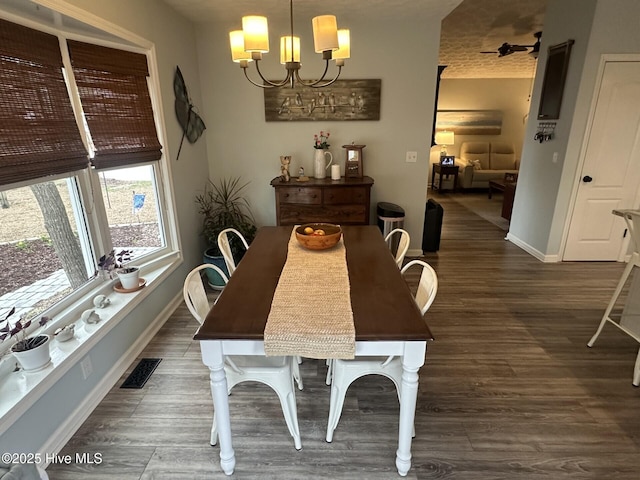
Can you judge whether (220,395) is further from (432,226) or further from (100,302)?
(432,226)

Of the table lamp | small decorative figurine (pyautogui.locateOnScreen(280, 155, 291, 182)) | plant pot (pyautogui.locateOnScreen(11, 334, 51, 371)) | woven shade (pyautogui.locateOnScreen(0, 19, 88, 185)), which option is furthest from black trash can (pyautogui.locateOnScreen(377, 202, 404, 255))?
the table lamp

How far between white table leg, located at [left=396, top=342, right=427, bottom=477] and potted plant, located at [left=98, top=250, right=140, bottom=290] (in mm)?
1909

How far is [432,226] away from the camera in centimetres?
432

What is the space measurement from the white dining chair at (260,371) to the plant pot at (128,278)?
3.14 feet

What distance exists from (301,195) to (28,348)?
8.22 feet

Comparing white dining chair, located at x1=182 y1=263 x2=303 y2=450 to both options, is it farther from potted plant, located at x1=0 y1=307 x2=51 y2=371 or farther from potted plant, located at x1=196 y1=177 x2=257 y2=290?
potted plant, located at x1=196 y1=177 x2=257 y2=290

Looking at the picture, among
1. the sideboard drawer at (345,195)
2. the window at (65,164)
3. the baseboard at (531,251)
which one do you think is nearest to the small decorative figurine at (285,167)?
the sideboard drawer at (345,195)

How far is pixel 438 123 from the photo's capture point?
8.55 metres

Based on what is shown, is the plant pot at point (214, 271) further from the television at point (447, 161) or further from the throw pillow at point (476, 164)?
the throw pillow at point (476, 164)

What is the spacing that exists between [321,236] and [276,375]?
84 cm

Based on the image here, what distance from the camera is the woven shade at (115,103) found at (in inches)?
83.3

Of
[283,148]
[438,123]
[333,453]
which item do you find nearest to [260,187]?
[283,148]

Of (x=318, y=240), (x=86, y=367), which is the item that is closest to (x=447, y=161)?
(x=318, y=240)

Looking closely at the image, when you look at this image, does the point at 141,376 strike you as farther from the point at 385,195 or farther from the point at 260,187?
the point at 385,195
